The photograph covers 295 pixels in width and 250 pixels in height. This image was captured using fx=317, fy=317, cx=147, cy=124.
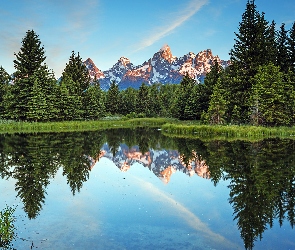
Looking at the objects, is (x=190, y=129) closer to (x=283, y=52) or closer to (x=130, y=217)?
(x=283, y=52)

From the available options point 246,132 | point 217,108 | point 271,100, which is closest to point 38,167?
point 246,132

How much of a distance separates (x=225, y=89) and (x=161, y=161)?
32.0 metres

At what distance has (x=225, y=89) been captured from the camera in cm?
5056

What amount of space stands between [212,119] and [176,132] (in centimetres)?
634

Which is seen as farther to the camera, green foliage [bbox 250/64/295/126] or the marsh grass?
green foliage [bbox 250/64/295/126]

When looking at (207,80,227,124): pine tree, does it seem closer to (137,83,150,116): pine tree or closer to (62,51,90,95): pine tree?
(62,51,90,95): pine tree

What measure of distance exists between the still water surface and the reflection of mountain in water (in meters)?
0.07

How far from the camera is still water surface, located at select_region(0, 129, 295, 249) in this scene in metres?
8.38

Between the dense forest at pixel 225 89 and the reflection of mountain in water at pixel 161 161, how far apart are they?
21.3 metres

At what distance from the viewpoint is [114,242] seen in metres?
8.12

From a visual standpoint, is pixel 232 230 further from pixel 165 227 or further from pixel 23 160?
pixel 23 160

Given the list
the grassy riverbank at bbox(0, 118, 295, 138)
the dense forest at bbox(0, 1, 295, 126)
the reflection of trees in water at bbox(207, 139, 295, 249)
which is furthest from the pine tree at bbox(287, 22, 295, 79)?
the reflection of trees in water at bbox(207, 139, 295, 249)

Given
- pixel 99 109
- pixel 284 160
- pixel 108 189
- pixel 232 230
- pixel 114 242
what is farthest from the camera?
pixel 99 109

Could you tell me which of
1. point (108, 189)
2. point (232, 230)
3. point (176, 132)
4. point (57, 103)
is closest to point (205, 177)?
point (108, 189)
